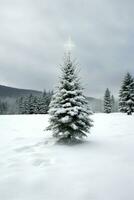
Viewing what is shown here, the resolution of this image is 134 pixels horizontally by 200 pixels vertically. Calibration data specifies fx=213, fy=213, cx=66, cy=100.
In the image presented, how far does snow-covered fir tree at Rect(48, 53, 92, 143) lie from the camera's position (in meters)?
11.6

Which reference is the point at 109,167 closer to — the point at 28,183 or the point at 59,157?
the point at 59,157

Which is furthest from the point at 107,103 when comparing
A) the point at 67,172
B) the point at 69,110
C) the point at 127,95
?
the point at 67,172

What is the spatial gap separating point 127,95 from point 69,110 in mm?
28603

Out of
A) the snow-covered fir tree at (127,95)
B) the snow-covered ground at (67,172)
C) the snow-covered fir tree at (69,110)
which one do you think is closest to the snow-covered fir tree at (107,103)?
the snow-covered fir tree at (127,95)

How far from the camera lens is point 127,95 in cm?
3819

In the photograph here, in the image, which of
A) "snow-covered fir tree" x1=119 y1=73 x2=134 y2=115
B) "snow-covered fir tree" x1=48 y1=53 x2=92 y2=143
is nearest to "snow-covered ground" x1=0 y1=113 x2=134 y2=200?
"snow-covered fir tree" x1=48 y1=53 x2=92 y2=143

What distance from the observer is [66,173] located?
23.7 feet

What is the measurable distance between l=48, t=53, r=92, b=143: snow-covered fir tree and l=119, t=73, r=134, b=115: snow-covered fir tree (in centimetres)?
2590

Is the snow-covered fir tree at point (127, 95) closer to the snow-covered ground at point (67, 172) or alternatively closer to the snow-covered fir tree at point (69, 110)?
the snow-covered fir tree at point (69, 110)

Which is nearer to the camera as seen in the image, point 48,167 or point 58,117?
point 48,167

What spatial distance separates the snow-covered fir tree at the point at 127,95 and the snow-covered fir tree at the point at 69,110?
25897mm

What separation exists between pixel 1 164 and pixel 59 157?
7.83ft

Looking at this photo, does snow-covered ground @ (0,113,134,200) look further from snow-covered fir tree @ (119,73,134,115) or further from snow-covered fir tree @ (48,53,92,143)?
snow-covered fir tree @ (119,73,134,115)

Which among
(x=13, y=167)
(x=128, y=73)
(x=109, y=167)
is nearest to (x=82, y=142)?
(x=109, y=167)
